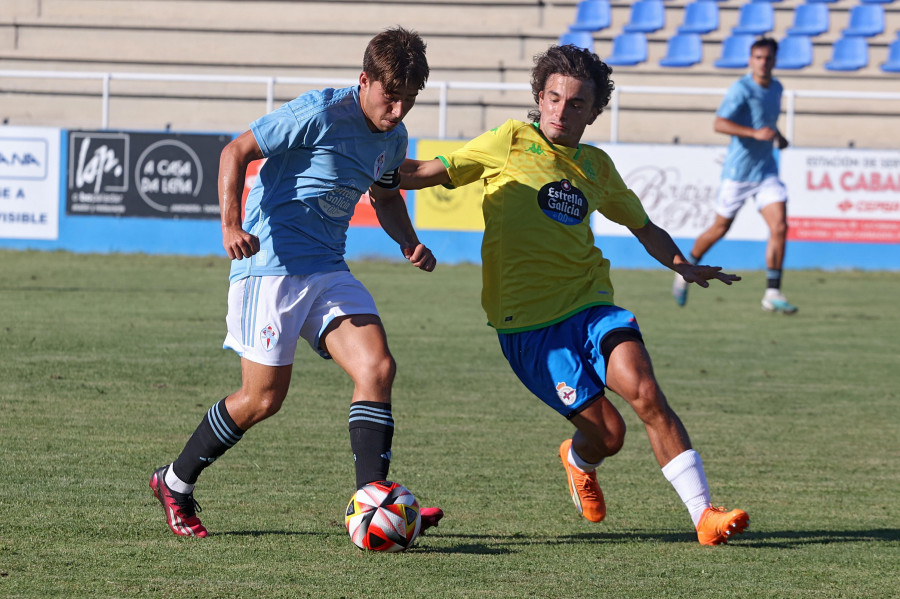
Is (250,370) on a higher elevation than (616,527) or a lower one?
higher

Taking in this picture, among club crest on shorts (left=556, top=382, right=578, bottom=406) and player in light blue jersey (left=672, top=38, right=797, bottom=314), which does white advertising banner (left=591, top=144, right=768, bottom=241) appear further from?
club crest on shorts (left=556, top=382, right=578, bottom=406)

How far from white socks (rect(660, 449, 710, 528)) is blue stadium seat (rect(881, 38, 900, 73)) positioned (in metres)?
18.3

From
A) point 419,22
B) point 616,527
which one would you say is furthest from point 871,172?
point 616,527

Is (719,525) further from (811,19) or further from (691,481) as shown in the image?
(811,19)

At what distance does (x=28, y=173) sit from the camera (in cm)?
1652

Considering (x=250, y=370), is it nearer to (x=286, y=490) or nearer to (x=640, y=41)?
(x=286, y=490)

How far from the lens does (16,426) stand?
589 centimetres

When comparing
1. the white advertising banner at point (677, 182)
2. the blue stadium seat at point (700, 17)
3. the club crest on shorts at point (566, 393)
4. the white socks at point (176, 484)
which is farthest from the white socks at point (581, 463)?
the blue stadium seat at point (700, 17)

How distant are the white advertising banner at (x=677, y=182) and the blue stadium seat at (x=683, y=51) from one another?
566cm

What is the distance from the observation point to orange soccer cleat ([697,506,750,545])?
4.09 meters

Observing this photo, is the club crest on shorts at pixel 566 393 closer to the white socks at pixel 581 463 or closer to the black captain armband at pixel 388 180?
the white socks at pixel 581 463

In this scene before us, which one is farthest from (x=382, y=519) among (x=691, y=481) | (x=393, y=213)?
(x=393, y=213)

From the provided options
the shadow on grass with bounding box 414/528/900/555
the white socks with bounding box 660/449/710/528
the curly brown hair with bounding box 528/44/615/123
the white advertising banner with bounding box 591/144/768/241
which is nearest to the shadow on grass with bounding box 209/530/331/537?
the shadow on grass with bounding box 414/528/900/555

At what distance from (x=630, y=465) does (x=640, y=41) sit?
16849 millimetres
